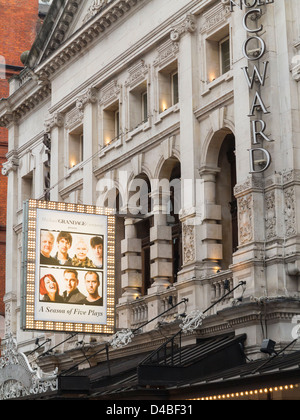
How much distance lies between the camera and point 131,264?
116ft

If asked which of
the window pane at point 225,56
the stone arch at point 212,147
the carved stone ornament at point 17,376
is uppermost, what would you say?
the window pane at point 225,56

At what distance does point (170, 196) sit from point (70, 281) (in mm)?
4632

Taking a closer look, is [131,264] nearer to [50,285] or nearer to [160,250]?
[160,250]

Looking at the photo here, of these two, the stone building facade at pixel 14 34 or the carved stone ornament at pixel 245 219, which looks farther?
the stone building facade at pixel 14 34

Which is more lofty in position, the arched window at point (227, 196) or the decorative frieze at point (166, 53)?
the decorative frieze at point (166, 53)

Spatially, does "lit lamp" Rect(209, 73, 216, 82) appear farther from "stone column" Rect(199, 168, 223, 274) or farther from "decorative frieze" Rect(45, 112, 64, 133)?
"decorative frieze" Rect(45, 112, 64, 133)

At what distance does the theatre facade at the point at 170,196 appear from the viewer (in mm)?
26828

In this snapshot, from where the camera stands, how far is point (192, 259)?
30.9 metres

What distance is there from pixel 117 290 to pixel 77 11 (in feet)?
37.1

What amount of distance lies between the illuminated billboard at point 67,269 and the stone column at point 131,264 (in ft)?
6.91

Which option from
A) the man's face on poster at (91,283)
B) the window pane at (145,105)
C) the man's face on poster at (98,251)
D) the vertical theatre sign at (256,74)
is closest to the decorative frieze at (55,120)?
the window pane at (145,105)

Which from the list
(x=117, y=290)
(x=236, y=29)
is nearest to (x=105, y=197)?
(x=117, y=290)

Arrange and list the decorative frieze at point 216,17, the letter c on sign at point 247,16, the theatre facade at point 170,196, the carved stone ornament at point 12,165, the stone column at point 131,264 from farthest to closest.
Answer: the carved stone ornament at point 12,165 < the stone column at point 131,264 < the decorative frieze at point 216,17 < the letter c on sign at point 247,16 < the theatre facade at point 170,196

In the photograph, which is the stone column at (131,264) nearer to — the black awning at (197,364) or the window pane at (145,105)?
the window pane at (145,105)
